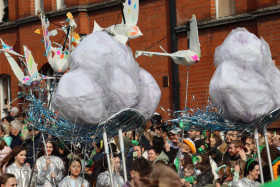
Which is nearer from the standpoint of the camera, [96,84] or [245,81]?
[96,84]

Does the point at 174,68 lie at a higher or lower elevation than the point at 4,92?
higher

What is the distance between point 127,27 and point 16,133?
6.65 meters

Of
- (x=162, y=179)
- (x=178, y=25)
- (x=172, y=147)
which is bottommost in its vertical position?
(x=172, y=147)

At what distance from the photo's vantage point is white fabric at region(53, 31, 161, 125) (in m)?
6.78

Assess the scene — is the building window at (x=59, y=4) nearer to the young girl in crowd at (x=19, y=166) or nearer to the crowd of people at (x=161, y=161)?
the crowd of people at (x=161, y=161)

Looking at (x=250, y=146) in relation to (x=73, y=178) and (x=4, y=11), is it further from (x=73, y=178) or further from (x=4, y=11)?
(x=4, y=11)

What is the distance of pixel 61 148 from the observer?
38.2 ft

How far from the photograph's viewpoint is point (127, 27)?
759 cm

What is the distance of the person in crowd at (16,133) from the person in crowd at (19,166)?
3202 mm

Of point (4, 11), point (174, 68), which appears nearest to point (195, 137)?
point (174, 68)

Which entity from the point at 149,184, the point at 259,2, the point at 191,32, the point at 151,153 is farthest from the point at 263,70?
the point at 259,2

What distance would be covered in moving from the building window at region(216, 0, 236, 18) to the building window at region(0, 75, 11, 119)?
744cm

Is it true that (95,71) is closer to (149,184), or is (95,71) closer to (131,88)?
(131,88)

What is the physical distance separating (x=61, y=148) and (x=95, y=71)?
4994 millimetres
